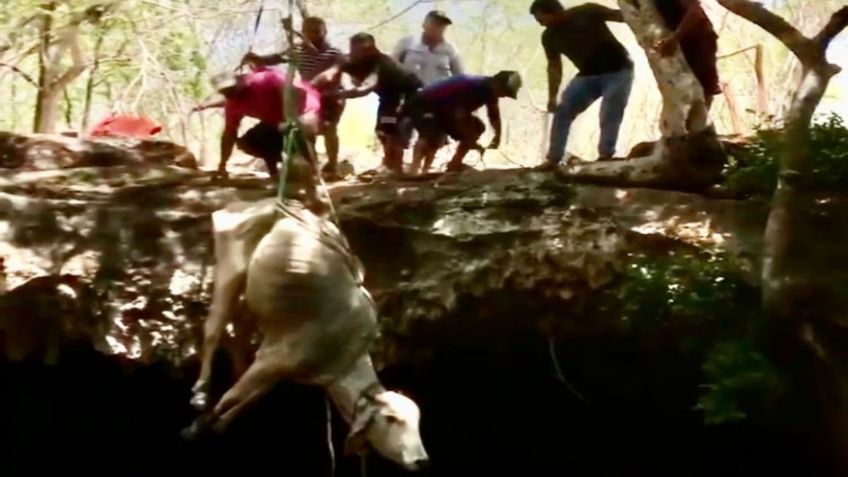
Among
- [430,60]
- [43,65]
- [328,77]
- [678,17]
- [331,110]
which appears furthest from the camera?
[43,65]

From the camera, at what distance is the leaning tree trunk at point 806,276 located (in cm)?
530

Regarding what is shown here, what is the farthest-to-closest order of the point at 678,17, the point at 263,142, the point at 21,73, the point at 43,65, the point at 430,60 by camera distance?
the point at 21,73 → the point at 43,65 → the point at 430,60 → the point at 678,17 → the point at 263,142

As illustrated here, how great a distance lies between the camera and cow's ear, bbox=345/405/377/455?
4219 mm

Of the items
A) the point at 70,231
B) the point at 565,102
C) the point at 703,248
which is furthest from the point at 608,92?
the point at 70,231

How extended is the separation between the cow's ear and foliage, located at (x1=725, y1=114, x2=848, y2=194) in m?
2.47

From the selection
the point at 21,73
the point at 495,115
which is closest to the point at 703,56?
the point at 495,115

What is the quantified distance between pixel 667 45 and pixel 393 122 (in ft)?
5.08

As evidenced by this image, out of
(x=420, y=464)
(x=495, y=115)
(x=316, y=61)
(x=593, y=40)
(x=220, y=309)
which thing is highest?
(x=593, y=40)

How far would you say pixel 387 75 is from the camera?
6648 millimetres

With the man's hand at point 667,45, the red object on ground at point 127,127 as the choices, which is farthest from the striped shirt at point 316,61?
the red object on ground at point 127,127

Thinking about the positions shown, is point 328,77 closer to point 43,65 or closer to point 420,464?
point 420,464

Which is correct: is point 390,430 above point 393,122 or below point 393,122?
below

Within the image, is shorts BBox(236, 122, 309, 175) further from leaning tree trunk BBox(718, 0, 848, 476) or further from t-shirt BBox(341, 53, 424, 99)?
leaning tree trunk BBox(718, 0, 848, 476)

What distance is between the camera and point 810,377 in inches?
215
